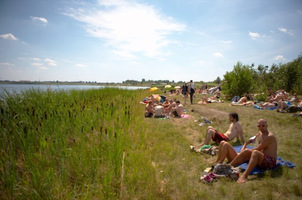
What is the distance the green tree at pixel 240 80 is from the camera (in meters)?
16.2

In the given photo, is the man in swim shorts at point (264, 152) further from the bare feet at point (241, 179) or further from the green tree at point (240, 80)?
the green tree at point (240, 80)

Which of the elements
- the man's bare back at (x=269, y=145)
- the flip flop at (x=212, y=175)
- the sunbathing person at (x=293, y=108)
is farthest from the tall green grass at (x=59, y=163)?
the sunbathing person at (x=293, y=108)

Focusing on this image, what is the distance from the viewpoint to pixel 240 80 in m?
16.3

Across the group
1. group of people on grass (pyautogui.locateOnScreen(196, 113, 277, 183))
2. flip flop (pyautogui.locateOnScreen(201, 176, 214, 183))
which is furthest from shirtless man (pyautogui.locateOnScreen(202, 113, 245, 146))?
flip flop (pyautogui.locateOnScreen(201, 176, 214, 183))

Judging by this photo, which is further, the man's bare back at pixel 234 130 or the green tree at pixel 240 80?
the green tree at pixel 240 80

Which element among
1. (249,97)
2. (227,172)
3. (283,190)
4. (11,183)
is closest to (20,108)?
(11,183)

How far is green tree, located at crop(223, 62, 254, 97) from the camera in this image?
53.2 feet

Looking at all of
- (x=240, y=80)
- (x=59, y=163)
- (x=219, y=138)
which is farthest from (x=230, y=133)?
(x=240, y=80)

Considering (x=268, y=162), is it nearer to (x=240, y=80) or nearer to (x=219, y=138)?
(x=219, y=138)

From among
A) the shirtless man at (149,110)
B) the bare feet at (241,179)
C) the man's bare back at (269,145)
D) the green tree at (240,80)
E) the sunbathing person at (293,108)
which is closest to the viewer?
the bare feet at (241,179)

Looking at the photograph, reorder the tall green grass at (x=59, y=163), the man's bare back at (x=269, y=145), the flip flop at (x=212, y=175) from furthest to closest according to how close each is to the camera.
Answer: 1. the man's bare back at (x=269, y=145)
2. the flip flop at (x=212, y=175)
3. the tall green grass at (x=59, y=163)

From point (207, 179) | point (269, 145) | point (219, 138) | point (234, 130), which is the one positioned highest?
point (269, 145)

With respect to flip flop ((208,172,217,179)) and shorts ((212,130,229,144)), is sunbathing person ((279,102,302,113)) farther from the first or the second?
flip flop ((208,172,217,179))

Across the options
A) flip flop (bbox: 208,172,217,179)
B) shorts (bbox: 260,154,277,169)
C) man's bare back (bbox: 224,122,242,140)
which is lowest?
flip flop (bbox: 208,172,217,179)
